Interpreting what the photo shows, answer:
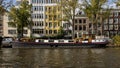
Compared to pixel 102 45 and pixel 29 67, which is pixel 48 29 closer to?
pixel 102 45

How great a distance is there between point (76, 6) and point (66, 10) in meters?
3.36

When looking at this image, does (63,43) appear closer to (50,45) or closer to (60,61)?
(50,45)

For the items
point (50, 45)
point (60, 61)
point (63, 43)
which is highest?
point (60, 61)

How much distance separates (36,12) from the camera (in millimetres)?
148000

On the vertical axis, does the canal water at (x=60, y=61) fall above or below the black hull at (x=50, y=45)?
above

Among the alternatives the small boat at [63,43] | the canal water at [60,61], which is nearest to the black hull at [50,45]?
the small boat at [63,43]

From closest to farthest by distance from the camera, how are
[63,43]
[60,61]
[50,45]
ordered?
[60,61], [63,43], [50,45]

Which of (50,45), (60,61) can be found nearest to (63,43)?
(50,45)

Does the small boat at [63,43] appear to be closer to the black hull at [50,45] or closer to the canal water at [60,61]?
the black hull at [50,45]

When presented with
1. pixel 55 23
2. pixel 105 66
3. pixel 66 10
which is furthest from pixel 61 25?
pixel 105 66

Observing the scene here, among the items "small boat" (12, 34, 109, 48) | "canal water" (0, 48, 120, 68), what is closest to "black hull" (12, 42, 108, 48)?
"small boat" (12, 34, 109, 48)

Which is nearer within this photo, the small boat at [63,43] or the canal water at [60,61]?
the canal water at [60,61]

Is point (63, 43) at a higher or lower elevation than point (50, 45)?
higher

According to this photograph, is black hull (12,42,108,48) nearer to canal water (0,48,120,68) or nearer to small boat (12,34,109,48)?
small boat (12,34,109,48)
